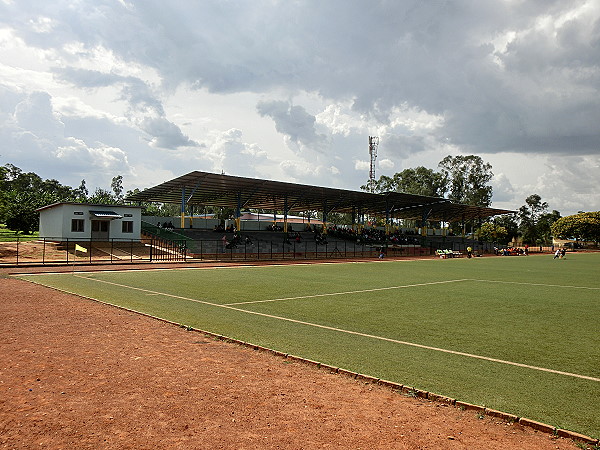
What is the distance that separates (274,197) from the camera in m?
53.7

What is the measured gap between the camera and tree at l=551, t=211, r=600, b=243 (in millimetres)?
87175

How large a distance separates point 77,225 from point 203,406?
38674 millimetres

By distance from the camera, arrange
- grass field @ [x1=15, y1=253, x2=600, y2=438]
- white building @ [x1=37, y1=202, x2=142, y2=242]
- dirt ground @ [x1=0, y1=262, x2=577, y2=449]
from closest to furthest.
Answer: dirt ground @ [x1=0, y1=262, x2=577, y2=449], grass field @ [x1=15, y1=253, x2=600, y2=438], white building @ [x1=37, y1=202, x2=142, y2=242]

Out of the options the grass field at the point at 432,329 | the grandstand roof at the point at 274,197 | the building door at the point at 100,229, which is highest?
the grandstand roof at the point at 274,197

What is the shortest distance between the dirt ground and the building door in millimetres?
34912

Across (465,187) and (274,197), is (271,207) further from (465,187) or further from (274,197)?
(465,187)

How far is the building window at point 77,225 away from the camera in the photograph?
3840cm

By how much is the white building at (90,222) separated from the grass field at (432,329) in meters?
22.3

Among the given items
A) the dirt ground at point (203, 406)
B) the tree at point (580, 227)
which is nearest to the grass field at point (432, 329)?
the dirt ground at point (203, 406)

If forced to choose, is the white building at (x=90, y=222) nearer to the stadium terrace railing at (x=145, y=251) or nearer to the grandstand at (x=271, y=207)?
the stadium terrace railing at (x=145, y=251)

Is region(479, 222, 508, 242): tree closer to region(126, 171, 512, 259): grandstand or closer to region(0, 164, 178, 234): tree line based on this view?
region(126, 171, 512, 259): grandstand

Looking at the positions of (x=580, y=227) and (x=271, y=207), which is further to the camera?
(x=580, y=227)

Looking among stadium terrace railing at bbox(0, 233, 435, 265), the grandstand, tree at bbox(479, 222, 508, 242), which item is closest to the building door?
stadium terrace railing at bbox(0, 233, 435, 265)

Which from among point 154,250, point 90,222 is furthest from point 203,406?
point 90,222
